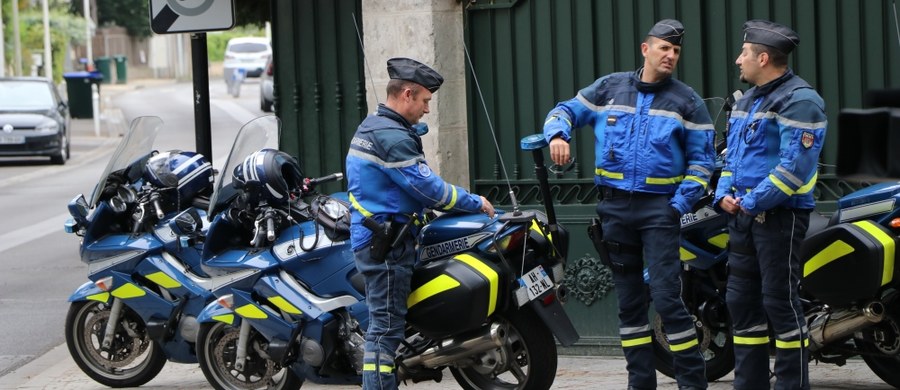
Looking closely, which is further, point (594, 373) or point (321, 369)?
point (594, 373)

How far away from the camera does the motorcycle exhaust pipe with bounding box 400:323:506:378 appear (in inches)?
272

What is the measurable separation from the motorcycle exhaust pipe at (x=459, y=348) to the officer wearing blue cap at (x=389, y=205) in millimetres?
235

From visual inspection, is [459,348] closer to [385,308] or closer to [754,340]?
[385,308]

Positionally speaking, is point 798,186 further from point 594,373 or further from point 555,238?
point 594,373

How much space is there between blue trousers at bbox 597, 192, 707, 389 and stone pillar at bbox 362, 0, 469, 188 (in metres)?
2.15

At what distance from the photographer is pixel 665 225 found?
6.82 m

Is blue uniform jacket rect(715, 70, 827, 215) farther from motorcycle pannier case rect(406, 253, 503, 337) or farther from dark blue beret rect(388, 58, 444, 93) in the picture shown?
dark blue beret rect(388, 58, 444, 93)

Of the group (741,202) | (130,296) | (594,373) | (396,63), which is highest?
(396,63)

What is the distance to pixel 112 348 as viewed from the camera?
852 cm

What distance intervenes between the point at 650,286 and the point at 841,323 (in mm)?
921

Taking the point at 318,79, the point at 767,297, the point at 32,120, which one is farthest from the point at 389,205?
the point at 32,120

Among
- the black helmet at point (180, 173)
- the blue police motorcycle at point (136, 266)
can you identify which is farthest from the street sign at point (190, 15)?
the black helmet at point (180, 173)

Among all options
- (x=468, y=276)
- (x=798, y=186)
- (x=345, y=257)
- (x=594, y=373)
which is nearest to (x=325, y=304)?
(x=345, y=257)

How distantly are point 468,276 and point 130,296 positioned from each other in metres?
2.39
